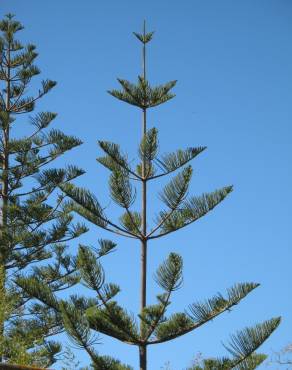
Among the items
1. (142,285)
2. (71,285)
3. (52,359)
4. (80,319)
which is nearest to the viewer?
(80,319)

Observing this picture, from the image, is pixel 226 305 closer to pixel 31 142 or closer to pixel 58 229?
pixel 58 229

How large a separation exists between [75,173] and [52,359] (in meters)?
3.50

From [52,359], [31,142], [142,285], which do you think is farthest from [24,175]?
[142,285]

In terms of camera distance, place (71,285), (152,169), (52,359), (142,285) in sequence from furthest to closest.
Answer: (71,285)
(52,359)
(152,169)
(142,285)

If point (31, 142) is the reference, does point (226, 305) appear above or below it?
below

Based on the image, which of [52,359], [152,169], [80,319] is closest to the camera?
[80,319]

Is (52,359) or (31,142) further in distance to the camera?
(31,142)

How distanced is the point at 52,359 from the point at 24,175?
12.4ft

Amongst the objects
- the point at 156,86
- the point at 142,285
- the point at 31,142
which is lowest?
the point at 142,285

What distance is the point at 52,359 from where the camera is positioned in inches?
438

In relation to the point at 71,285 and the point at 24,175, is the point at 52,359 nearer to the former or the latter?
the point at 71,285

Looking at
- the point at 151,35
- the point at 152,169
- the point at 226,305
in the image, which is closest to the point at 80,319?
the point at 226,305

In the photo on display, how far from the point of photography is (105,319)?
739cm

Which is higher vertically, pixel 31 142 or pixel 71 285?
pixel 31 142
